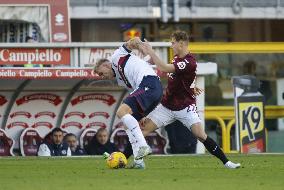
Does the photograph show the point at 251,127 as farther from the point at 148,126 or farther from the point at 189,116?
the point at 189,116

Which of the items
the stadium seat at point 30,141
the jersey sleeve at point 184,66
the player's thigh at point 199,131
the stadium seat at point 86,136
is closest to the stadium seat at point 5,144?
the stadium seat at point 30,141

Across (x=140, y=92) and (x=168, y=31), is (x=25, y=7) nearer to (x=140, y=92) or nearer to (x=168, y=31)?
(x=168, y=31)

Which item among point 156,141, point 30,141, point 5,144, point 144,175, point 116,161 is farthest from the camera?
point 156,141

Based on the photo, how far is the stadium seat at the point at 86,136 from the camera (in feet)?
86.5

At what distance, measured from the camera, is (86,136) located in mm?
26500

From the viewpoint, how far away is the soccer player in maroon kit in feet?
57.5

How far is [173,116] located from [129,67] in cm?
105

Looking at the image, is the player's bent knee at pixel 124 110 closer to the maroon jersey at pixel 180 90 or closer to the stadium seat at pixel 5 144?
the maroon jersey at pixel 180 90

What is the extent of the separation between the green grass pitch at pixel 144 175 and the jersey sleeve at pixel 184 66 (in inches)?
54.0

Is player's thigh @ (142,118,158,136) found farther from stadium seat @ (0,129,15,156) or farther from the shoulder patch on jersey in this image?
stadium seat @ (0,129,15,156)

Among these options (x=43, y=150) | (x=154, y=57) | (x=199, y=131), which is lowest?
(x=43, y=150)

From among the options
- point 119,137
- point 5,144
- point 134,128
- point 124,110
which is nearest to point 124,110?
point 124,110

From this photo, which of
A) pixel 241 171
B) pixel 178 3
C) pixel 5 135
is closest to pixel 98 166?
pixel 241 171

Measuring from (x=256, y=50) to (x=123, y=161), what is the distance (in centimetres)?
1166
